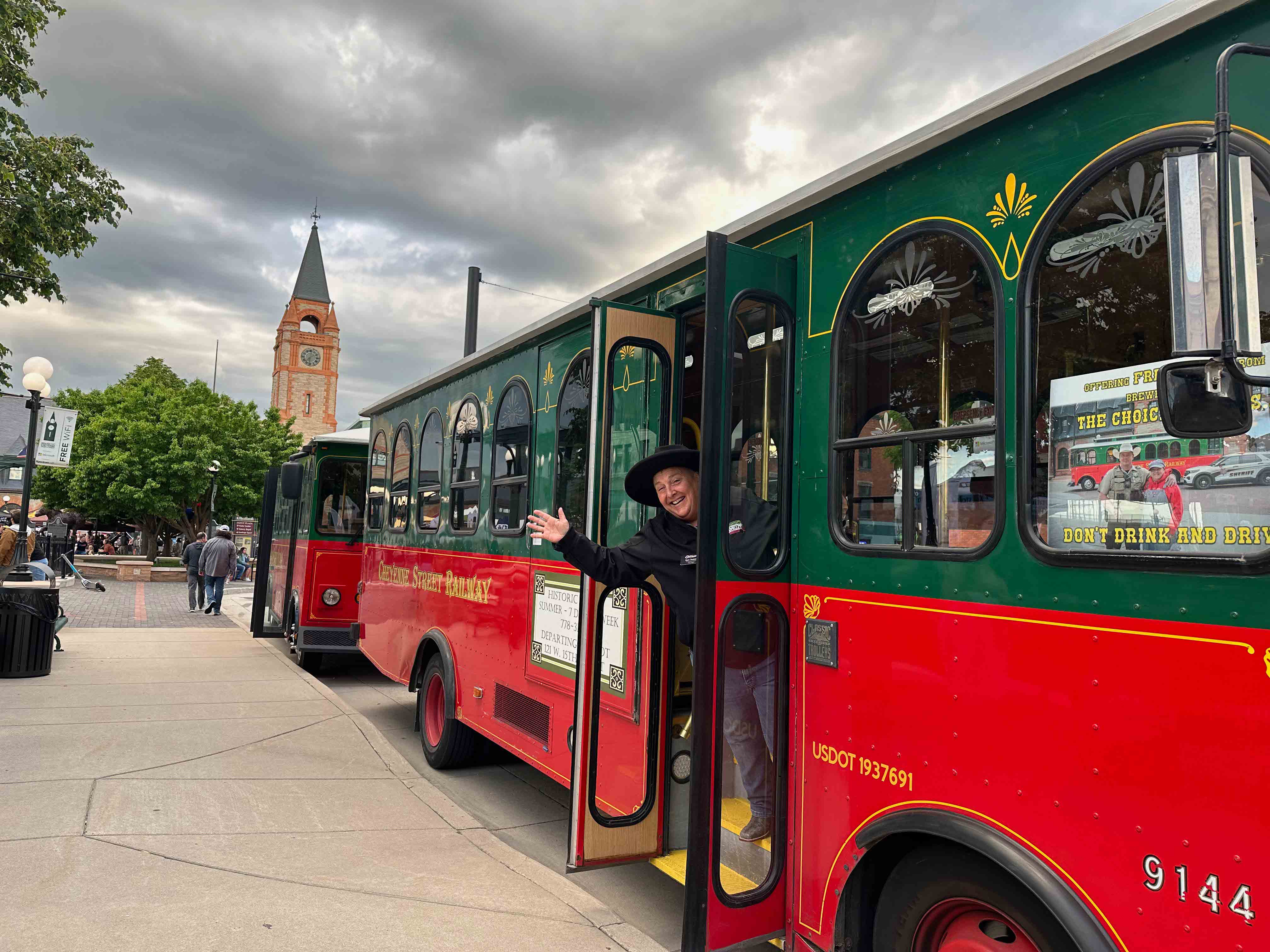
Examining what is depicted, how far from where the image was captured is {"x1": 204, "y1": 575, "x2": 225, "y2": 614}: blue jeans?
1716 centimetres

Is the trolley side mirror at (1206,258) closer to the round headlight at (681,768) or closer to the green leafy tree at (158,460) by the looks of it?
the round headlight at (681,768)

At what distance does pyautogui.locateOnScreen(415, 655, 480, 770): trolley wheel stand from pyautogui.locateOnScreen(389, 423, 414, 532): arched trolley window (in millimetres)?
1366

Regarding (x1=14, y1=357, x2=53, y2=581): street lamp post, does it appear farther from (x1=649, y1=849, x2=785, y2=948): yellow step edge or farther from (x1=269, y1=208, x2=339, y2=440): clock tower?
(x1=269, y1=208, x2=339, y2=440): clock tower

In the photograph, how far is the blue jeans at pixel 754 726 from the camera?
3168 millimetres

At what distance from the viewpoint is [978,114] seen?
2475mm

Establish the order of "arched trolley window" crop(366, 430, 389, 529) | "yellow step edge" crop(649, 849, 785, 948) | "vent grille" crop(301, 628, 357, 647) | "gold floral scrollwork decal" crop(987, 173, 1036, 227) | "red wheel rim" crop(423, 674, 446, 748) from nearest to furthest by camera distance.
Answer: "gold floral scrollwork decal" crop(987, 173, 1036, 227), "yellow step edge" crop(649, 849, 785, 948), "red wheel rim" crop(423, 674, 446, 748), "arched trolley window" crop(366, 430, 389, 529), "vent grille" crop(301, 628, 357, 647)

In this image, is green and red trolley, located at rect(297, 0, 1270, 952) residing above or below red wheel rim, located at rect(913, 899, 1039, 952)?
above

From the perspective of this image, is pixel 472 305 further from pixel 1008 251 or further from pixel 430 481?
pixel 1008 251

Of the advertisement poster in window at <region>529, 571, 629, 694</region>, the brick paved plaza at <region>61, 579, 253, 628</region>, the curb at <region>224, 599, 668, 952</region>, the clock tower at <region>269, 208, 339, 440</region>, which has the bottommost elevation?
the curb at <region>224, 599, 668, 952</region>

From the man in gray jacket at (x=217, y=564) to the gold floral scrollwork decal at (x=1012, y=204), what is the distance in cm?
1666

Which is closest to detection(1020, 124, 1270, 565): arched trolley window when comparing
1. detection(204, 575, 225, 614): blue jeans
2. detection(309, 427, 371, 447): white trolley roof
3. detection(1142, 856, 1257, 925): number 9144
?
detection(1142, 856, 1257, 925): number 9144

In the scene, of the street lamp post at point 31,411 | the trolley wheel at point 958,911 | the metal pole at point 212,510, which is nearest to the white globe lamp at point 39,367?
the street lamp post at point 31,411

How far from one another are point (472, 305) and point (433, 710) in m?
9.33

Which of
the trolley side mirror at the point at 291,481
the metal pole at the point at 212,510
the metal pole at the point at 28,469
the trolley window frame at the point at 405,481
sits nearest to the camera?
the trolley window frame at the point at 405,481
